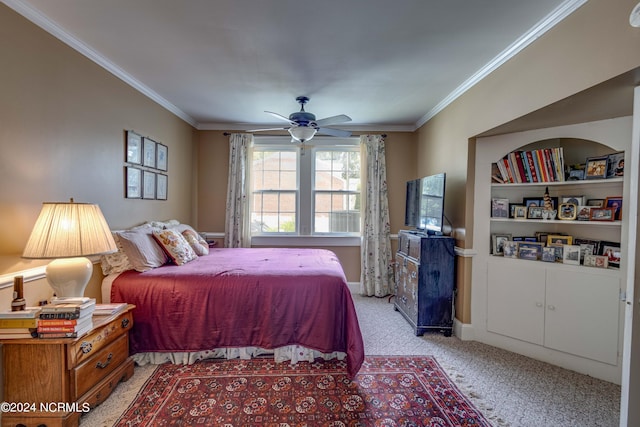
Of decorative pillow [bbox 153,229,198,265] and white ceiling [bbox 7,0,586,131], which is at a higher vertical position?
white ceiling [bbox 7,0,586,131]

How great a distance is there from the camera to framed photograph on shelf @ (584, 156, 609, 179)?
2279 millimetres

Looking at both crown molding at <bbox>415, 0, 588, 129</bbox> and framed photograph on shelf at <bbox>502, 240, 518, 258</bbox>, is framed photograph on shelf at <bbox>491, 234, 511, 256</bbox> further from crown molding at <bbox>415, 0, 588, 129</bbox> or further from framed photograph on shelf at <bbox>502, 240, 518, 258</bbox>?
crown molding at <bbox>415, 0, 588, 129</bbox>

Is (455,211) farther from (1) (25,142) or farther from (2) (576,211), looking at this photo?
(1) (25,142)

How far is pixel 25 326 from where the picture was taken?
5.25 feet

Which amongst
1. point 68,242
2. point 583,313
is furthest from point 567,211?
point 68,242

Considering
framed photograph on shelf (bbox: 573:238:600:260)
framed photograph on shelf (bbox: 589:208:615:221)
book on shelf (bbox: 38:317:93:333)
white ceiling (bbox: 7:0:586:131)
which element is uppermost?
white ceiling (bbox: 7:0:586:131)

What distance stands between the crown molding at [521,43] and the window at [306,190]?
72.1 inches

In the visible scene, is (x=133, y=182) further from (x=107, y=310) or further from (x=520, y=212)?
(x=520, y=212)

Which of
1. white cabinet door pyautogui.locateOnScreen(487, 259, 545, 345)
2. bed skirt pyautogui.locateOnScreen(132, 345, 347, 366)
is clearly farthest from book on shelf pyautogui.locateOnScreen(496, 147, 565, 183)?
bed skirt pyautogui.locateOnScreen(132, 345, 347, 366)

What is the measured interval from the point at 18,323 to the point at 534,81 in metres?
3.73

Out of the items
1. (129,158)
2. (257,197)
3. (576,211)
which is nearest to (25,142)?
(129,158)

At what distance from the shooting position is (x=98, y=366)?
1.84m

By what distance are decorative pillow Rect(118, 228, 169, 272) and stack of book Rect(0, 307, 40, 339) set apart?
84 cm

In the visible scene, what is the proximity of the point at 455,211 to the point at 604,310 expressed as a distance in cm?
142
